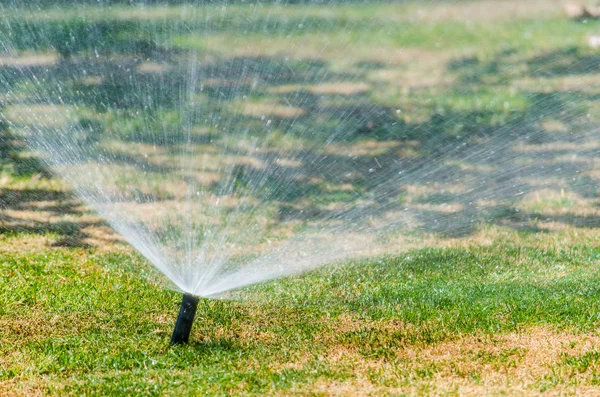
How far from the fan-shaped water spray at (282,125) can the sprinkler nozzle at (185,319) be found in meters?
0.28

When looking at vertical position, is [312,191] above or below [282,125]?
above

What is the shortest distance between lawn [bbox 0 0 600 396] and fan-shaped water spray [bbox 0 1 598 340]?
0.04 m

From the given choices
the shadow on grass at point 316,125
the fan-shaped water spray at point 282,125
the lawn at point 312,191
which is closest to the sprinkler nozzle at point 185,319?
the lawn at point 312,191

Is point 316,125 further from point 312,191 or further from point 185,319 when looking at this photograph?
point 185,319

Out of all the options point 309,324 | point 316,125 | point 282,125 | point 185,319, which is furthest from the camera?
point 316,125

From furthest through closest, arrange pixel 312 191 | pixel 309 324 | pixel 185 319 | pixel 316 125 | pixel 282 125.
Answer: pixel 316 125, pixel 282 125, pixel 312 191, pixel 309 324, pixel 185 319

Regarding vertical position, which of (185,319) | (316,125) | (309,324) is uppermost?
(185,319)

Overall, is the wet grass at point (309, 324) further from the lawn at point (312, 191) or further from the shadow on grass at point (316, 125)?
the shadow on grass at point (316, 125)

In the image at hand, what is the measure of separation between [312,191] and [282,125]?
5.64ft

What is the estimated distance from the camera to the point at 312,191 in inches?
327

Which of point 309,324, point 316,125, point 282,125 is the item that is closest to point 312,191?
point 282,125

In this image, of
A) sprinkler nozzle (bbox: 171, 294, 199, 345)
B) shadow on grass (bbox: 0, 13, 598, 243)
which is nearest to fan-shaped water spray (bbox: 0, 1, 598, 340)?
shadow on grass (bbox: 0, 13, 598, 243)

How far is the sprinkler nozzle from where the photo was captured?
4750 millimetres

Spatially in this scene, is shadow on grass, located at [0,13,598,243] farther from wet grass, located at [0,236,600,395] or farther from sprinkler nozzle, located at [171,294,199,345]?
sprinkler nozzle, located at [171,294,199,345]
